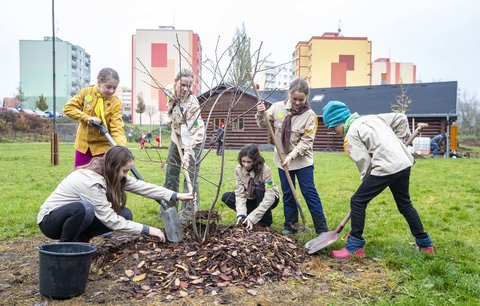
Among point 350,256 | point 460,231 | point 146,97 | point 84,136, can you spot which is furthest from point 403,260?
point 146,97

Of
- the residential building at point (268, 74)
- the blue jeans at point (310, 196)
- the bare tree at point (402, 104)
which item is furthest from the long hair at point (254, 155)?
the bare tree at point (402, 104)

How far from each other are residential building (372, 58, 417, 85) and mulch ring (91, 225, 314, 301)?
75172mm

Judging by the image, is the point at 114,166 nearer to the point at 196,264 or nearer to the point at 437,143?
the point at 196,264

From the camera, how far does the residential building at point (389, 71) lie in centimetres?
7575

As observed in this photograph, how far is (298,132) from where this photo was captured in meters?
4.28

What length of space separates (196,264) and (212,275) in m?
0.17

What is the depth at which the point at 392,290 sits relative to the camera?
9.64 feet

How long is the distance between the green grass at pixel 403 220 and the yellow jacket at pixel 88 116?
478 mm

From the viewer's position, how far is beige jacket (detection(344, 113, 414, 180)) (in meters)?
3.46

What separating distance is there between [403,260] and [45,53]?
74.1 m

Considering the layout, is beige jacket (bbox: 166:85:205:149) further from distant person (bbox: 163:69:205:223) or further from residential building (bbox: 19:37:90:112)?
residential building (bbox: 19:37:90:112)

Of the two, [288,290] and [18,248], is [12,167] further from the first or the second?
[288,290]

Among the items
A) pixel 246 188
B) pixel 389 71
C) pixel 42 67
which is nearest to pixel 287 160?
pixel 246 188

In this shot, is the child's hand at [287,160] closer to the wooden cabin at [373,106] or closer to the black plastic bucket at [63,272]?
the black plastic bucket at [63,272]
